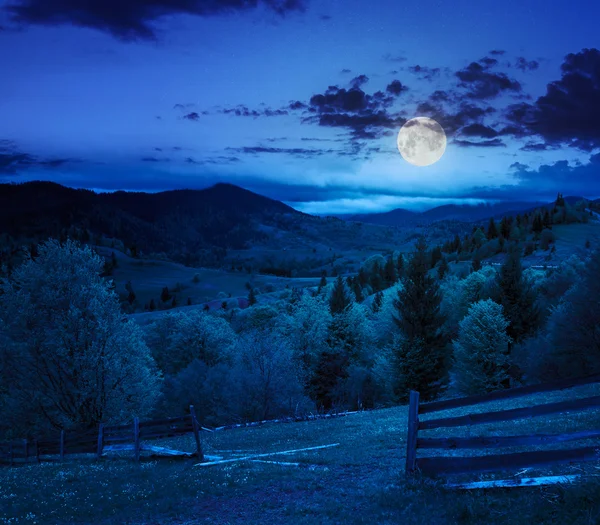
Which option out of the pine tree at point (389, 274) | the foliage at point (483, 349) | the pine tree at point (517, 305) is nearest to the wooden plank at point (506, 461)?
the foliage at point (483, 349)

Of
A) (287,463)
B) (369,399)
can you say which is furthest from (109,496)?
(369,399)

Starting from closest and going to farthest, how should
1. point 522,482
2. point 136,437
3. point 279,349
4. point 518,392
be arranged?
1. point 522,482
2. point 518,392
3. point 136,437
4. point 279,349

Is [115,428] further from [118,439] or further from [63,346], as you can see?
[63,346]

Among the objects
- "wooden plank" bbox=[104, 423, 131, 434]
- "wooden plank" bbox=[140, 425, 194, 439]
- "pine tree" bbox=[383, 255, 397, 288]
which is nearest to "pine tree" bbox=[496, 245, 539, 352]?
"wooden plank" bbox=[140, 425, 194, 439]

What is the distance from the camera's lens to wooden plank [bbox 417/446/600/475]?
937cm

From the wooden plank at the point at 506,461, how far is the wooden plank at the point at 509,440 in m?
0.23

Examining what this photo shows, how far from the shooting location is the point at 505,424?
2119cm

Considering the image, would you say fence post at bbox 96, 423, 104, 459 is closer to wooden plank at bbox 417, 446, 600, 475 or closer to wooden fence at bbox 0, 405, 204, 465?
wooden fence at bbox 0, 405, 204, 465

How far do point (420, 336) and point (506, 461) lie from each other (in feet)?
132

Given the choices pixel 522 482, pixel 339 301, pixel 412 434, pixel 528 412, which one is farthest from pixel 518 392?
pixel 339 301

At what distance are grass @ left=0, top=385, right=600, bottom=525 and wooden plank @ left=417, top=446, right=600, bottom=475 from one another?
1.43ft

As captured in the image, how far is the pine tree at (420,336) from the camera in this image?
49000mm

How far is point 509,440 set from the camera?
33.7 ft

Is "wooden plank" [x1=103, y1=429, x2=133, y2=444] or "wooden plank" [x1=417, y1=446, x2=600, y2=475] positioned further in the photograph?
"wooden plank" [x1=103, y1=429, x2=133, y2=444]
